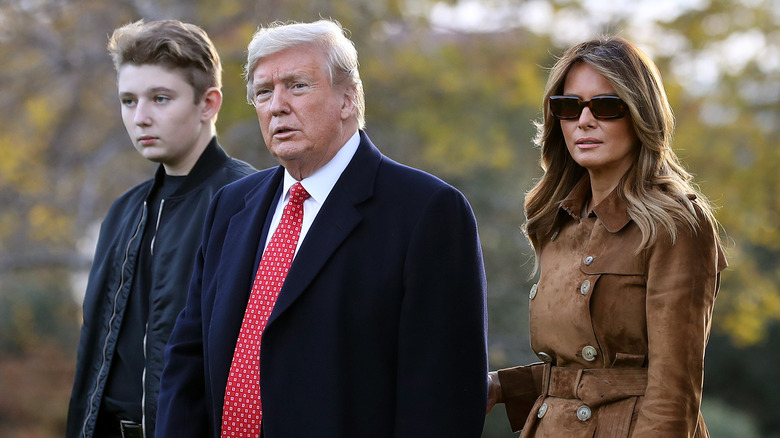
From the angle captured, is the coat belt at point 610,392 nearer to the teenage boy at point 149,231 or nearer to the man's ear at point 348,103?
the man's ear at point 348,103

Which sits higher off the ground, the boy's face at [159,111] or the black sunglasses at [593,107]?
the boy's face at [159,111]

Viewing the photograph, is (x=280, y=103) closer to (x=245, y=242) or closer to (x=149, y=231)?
(x=245, y=242)

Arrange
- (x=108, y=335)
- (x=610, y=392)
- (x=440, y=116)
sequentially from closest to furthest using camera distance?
1. (x=610, y=392)
2. (x=108, y=335)
3. (x=440, y=116)

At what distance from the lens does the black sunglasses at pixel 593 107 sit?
3.03 metres

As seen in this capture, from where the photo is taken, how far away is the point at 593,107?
306 cm

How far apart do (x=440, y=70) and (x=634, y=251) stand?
341 inches

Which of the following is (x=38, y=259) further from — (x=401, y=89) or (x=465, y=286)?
(x=465, y=286)

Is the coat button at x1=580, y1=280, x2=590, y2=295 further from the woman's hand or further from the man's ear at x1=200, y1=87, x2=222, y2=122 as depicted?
the man's ear at x1=200, y1=87, x2=222, y2=122

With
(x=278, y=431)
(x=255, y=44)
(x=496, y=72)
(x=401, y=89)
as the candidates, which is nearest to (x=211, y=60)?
(x=255, y=44)

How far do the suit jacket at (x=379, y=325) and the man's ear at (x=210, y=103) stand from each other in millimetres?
1086

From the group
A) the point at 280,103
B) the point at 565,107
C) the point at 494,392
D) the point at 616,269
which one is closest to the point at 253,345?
the point at 280,103

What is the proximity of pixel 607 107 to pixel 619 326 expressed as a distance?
66 centimetres

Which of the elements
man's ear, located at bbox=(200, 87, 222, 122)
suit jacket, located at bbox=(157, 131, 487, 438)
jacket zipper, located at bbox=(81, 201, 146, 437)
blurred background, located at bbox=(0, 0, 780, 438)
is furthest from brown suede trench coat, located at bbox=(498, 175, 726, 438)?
blurred background, located at bbox=(0, 0, 780, 438)

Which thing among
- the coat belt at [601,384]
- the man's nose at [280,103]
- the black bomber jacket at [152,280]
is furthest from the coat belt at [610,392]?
the black bomber jacket at [152,280]
